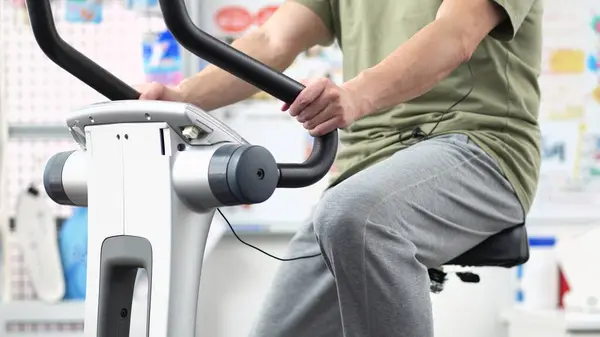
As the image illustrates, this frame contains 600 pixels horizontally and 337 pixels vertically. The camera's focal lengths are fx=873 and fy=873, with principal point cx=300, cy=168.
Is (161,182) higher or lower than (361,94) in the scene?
lower

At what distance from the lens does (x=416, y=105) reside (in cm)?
166

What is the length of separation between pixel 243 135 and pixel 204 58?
1937 millimetres

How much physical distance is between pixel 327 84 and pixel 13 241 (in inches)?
84.2

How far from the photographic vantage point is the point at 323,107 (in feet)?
4.10

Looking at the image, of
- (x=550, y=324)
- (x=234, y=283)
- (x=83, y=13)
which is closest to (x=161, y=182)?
(x=550, y=324)

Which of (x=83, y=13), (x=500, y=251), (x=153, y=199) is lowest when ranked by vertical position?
(x=500, y=251)

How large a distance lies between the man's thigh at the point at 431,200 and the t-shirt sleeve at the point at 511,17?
19cm

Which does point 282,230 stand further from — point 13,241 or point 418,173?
point 418,173

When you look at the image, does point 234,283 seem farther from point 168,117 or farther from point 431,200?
point 168,117

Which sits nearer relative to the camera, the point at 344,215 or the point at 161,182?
the point at 161,182

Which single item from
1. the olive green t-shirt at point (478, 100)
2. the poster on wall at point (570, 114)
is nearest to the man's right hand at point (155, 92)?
the olive green t-shirt at point (478, 100)

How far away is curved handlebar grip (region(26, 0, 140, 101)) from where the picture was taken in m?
1.20

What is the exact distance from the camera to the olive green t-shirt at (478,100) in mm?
1603

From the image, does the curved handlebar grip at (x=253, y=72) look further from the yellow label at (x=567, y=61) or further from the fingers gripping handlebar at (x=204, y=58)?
the yellow label at (x=567, y=61)
